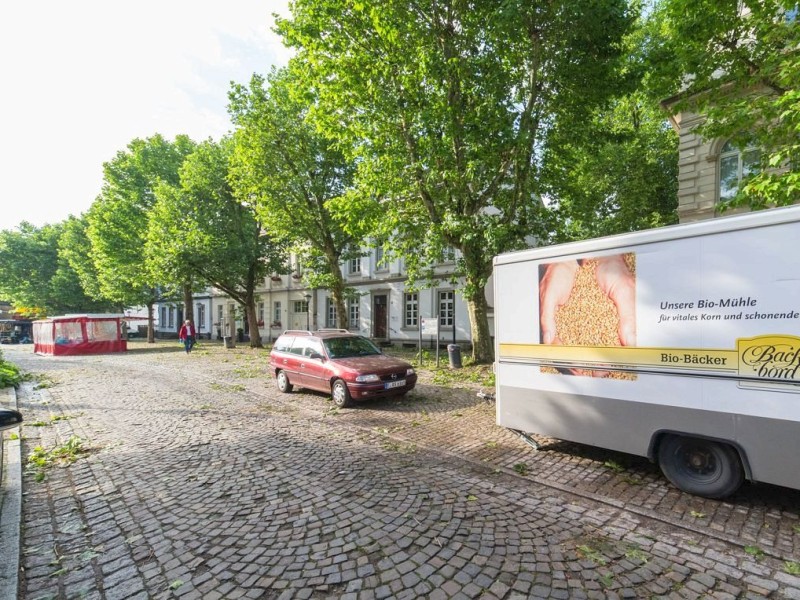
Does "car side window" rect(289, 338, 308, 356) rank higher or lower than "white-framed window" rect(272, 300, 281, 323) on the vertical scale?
lower

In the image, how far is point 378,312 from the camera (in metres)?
28.4

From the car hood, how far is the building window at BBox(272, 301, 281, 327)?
28359 millimetres

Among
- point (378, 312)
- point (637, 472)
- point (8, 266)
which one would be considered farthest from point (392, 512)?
point (8, 266)

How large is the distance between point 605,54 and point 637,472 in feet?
37.3

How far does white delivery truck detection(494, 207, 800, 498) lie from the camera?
12.5 ft

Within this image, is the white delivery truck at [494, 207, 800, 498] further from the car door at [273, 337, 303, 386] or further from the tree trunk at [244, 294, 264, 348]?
the tree trunk at [244, 294, 264, 348]

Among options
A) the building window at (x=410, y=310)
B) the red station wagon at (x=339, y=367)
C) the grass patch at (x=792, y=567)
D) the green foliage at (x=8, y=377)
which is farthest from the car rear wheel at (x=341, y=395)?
the building window at (x=410, y=310)

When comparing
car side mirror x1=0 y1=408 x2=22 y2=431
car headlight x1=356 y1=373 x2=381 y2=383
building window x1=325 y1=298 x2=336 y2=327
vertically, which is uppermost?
building window x1=325 y1=298 x2=336 y2=327

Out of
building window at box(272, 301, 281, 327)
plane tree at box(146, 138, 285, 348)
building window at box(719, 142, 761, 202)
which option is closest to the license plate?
building window at box(719, 142, 761, 202)

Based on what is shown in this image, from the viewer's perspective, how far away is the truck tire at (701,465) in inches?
168

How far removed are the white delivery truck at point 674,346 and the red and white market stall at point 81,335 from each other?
99.1 feet

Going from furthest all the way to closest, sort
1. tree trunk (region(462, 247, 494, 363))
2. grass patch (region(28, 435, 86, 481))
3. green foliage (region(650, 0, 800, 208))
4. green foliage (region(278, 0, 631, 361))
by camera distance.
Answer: tree trunk (region(462, 247, 494, 363)) < green foliage (region(278, 0, 631, 361)) < green foliage (region(650, 0, 800, 208)) < grass patch (region(28, 435, 86, 481))

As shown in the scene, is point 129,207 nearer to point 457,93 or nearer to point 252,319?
point 252,319

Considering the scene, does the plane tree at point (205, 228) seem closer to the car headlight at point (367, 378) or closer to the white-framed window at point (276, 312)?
the white-framed window at point (276, 312)
